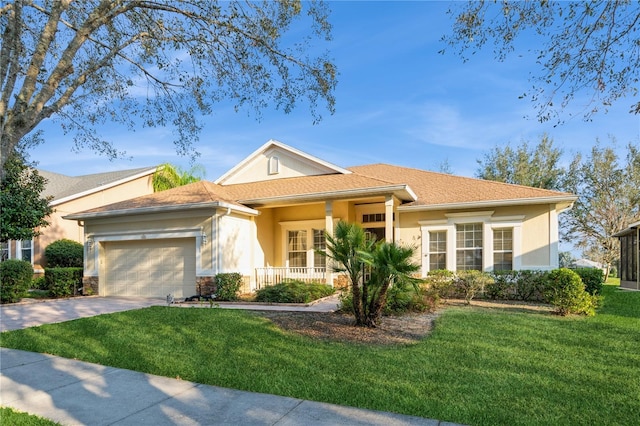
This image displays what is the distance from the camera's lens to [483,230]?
1359 cm

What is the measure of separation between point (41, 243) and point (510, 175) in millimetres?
31474

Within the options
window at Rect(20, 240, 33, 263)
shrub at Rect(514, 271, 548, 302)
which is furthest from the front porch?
window at Rect(20, 240, 33, 263)

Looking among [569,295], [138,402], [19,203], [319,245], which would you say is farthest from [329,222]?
[19,203]

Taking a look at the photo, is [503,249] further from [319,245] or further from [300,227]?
[300,227]

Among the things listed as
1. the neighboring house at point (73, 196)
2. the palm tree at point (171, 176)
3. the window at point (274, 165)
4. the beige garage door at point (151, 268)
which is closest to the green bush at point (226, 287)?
the beige garage door at point (151, 268)

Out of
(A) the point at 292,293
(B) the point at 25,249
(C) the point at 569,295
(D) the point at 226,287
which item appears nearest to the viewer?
(C) the point at 569,295

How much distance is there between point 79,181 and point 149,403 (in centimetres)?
2500

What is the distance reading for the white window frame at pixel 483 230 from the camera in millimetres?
13070

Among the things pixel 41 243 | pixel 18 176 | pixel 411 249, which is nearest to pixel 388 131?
pixel 411 249

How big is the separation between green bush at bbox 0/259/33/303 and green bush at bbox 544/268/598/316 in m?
16.1

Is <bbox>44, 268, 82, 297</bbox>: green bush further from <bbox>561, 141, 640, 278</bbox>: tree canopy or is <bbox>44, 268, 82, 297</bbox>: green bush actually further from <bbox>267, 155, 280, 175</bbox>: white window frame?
<bbox>561, 141, 640, 278</bbox>: tree canopy

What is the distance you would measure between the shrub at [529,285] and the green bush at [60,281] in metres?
16.0

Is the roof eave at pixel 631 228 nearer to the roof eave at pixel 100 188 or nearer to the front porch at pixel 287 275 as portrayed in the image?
the front porch at pixel 287 275

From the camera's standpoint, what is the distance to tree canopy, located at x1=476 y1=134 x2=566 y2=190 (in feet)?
94.5
